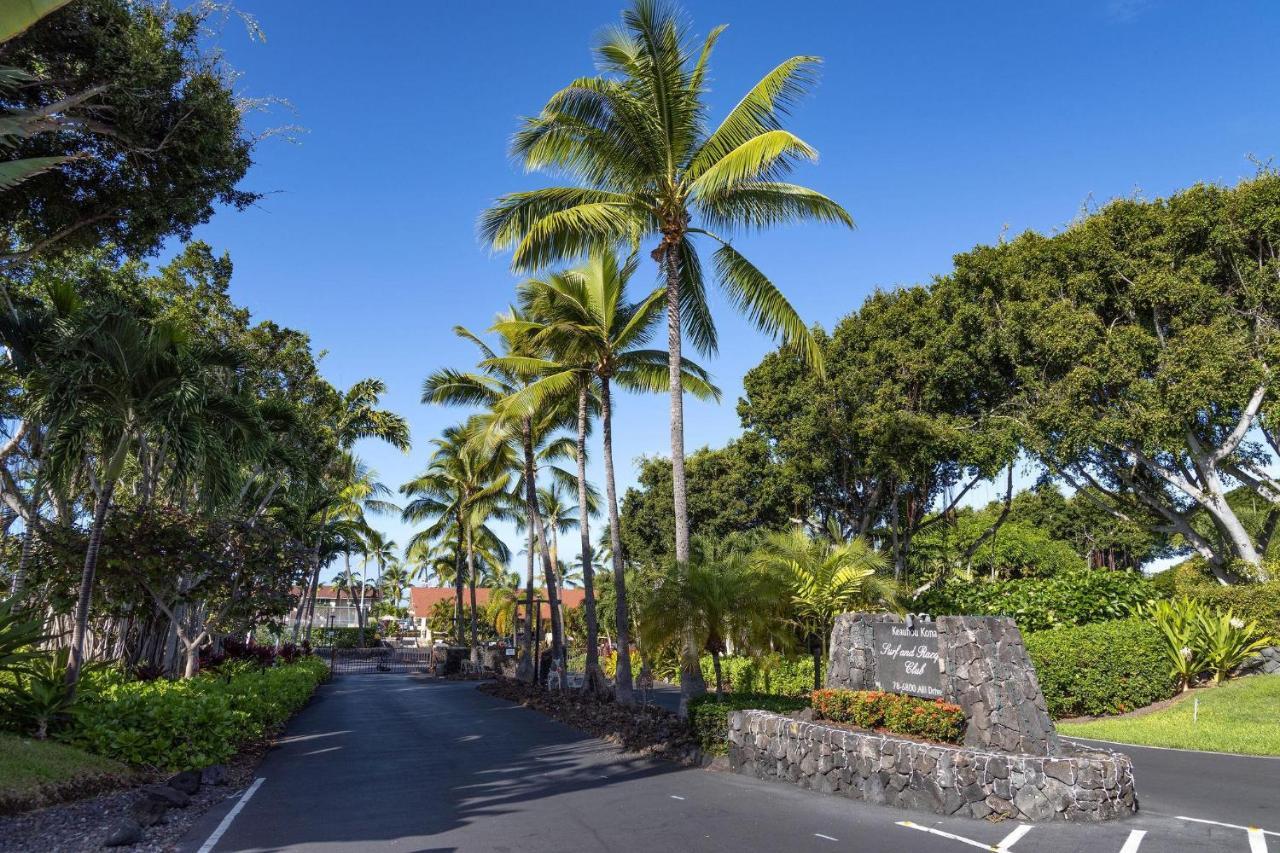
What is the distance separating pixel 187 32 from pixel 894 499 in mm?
23122

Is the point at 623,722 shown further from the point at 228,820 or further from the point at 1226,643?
the point at 1226,643

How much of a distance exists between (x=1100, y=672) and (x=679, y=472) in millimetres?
11189

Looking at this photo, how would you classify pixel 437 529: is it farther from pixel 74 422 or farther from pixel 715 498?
pixel 74 422

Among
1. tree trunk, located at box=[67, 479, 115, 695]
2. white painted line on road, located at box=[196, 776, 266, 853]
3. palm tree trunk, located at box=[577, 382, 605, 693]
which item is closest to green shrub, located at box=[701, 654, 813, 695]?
palm tree trunk, located at box=[577, 382, 605, 693]

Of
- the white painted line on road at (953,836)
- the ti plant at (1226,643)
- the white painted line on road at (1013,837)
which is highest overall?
the ti plant at (1226,643)

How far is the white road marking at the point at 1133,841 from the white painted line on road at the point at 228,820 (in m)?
8.56

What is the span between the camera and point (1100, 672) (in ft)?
60.3

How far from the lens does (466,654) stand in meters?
39.5

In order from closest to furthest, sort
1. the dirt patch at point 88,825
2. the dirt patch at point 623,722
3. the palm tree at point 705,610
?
the dirt patch at point 88,825 → the dirt patch at point 623,722 → the palm tree at point 705,610

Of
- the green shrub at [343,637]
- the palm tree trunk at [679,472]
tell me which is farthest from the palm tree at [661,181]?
the green shrub at [343,637]

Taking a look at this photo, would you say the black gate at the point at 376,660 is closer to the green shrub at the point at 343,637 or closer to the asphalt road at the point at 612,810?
the green shrub at the point at 343,637

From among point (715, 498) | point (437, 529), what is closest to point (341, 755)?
point (715, 498)

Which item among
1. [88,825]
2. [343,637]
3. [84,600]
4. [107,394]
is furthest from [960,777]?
[343,637]

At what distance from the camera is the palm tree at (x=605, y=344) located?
18875 mm
